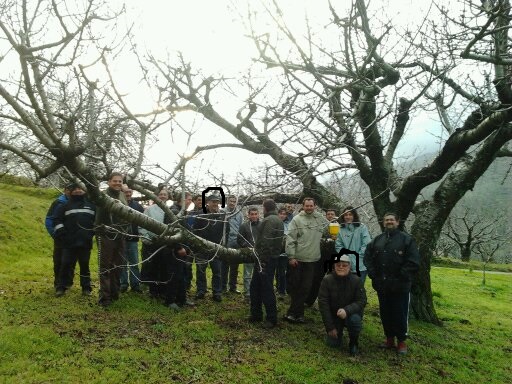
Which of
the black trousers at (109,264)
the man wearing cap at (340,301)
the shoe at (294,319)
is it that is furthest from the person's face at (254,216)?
the black trousers at (109,264)

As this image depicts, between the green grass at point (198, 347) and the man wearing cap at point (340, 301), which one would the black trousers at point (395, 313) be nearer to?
the green grass at point (198, 347)

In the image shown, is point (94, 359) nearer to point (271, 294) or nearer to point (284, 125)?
point (271, 294)

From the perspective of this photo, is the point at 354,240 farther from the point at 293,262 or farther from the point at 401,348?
the point at 401,348

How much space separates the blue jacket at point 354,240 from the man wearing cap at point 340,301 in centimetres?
103

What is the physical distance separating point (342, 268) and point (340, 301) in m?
0.51

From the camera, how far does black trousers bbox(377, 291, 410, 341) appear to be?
7309 millimetres

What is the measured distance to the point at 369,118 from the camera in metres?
8.53

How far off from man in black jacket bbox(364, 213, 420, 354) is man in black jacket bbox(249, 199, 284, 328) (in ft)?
5.26

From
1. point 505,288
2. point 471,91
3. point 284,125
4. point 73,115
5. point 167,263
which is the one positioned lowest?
point 505,288

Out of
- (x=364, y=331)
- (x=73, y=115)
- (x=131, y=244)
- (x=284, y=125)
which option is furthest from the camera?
(x=131, y=244)

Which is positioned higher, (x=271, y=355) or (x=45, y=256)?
(x=45, y=256)

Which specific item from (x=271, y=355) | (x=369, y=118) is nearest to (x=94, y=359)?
(x=271, y=355)

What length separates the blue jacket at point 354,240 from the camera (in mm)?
8258

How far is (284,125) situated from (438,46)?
Result: 2.62 m
